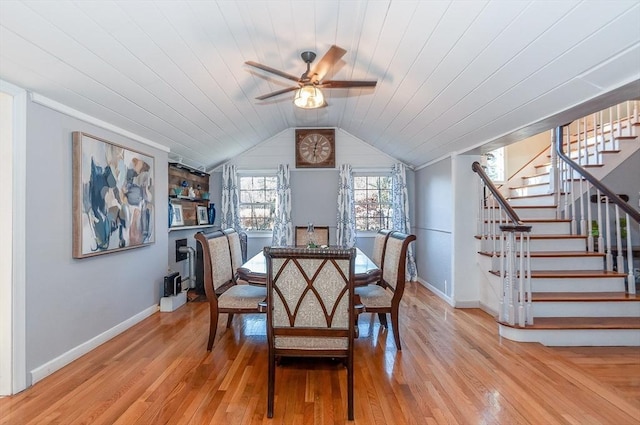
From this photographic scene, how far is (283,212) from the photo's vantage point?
5.78m

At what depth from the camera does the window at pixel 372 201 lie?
610 centimetres

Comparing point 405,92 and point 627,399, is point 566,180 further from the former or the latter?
point 627,399

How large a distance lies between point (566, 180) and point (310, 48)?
376 centimetres

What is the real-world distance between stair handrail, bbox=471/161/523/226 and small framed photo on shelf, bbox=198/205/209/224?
414 centimetres

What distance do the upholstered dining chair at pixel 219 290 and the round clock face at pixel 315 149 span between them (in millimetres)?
2956

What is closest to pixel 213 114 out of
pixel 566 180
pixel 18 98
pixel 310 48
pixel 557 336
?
pixel 310 48

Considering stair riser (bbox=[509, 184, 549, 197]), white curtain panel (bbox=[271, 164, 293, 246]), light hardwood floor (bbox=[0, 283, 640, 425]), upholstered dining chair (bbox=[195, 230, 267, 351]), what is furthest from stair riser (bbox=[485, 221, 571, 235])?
white curtain panel (bbox=[271, 164, 293, 246])

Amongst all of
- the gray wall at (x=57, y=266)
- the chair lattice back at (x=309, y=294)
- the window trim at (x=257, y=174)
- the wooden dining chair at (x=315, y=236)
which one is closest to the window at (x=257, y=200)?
the window trim at (x=257, y=174)

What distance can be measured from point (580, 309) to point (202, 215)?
16.9 feet

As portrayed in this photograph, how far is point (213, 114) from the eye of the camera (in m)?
3.80

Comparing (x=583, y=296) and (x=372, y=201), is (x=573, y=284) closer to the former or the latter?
(x=583, y=296)

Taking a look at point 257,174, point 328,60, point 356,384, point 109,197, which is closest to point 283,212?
point 257,174

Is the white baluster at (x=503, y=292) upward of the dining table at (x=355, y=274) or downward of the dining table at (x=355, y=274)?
downward

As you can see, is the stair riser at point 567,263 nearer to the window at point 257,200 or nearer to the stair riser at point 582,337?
the stair riser at point 582,337
